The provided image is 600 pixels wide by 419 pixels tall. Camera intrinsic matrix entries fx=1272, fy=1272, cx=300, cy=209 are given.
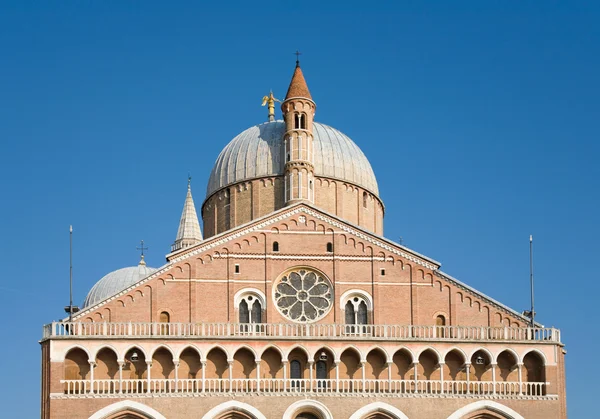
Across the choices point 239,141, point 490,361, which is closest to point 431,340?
point 490,361

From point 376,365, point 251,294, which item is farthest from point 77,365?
point 376,365

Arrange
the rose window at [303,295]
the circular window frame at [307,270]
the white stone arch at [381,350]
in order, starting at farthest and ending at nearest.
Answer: the rose window at [303,295] → the circular window frame at [307,270] → the white stone arch at [381,350]

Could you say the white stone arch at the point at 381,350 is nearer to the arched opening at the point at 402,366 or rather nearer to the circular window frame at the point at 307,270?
the arched opening at the point at 402,366

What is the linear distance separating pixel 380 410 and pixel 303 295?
661cm

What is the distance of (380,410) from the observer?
2265 inches

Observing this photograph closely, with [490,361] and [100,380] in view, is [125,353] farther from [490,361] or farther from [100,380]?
[490,361]

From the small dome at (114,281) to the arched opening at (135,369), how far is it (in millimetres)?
19881

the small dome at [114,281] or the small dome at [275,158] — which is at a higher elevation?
the small dome at [275,158]

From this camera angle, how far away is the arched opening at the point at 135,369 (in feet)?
187

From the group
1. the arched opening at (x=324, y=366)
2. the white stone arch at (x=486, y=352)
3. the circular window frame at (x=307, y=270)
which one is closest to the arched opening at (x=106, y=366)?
the circular window frame at (x=307, y=270)

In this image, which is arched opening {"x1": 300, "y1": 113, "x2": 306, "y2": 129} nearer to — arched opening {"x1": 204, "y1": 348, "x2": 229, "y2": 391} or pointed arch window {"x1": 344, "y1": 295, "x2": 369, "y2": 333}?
pointed arch window {"x1": 344, "y1": 295, "x2": 369, "y2": 333}

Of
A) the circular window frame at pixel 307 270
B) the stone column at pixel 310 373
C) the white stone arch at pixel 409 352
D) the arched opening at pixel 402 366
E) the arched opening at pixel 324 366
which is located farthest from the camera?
the circular window frame at pixel 307 270

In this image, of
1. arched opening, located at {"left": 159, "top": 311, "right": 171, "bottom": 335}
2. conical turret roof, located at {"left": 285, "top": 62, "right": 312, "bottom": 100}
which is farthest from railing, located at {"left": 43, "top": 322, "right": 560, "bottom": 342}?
conical turret roof, located at {"left": 285, "top": 62, "right": 312, "bottom": 100}

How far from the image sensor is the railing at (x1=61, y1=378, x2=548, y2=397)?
186 ft
